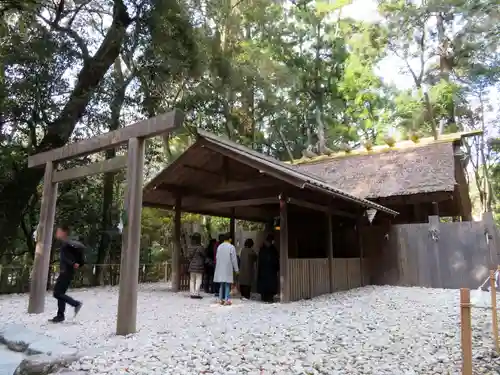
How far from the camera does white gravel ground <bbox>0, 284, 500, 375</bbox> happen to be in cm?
393

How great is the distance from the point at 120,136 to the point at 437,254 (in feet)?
27.5

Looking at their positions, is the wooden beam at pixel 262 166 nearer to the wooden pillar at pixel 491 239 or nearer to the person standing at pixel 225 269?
the person standing at pixel 225 269

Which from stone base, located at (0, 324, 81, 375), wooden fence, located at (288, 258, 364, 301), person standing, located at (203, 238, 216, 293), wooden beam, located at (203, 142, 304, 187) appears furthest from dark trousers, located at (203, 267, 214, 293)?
stone base, located at (0, 324, 81, 375)

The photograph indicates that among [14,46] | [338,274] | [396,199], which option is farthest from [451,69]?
[14,46]

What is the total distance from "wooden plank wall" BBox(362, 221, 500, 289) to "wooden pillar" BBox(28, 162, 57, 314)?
28.1ft

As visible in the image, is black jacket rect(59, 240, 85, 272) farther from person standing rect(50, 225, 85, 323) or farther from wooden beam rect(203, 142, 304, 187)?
wooden beam rect(203, 142, 304, 187)

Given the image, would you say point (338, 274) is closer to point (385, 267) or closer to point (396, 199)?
point (385, 267)

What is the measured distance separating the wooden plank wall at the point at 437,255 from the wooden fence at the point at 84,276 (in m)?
5.90

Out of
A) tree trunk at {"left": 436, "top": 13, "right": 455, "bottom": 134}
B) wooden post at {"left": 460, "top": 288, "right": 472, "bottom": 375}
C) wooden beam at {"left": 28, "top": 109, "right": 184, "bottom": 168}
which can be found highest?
tree trunk at {"left": 436, "top": 13, "right": 455, "bottom": 134}

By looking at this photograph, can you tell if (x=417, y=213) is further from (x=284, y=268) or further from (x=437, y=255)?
(x=284, y=268)

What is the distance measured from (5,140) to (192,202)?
18.1ft

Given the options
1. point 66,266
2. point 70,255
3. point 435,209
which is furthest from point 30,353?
point 435,209

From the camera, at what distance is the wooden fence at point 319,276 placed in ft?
28.2

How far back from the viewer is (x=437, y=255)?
1016cm
